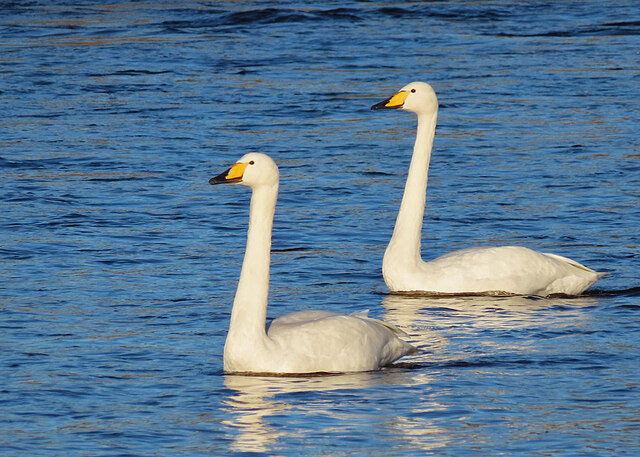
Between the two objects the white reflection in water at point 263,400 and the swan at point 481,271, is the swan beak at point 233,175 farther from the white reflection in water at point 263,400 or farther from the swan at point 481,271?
the swan at point 481,271

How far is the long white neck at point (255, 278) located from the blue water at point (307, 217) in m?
0.33

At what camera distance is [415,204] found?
11.8m

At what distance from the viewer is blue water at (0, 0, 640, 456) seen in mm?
8039

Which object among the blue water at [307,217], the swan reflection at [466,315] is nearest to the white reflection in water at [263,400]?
the blue water at [307,217]

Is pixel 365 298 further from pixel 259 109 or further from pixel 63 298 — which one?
pixel 259 109

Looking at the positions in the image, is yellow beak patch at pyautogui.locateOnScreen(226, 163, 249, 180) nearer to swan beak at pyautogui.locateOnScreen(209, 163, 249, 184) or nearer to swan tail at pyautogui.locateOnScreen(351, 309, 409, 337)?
swan beak at pyautogui.locateOnScreen(209, 163, 249, 184)

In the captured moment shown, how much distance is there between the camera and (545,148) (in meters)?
17.5

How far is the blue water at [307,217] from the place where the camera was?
8039 mm

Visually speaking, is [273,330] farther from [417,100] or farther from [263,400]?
[417,100]

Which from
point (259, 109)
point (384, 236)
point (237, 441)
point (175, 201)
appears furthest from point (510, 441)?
point (259, 109)

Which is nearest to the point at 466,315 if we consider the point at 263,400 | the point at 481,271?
the point at 481,271

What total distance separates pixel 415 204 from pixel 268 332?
10.3 ft

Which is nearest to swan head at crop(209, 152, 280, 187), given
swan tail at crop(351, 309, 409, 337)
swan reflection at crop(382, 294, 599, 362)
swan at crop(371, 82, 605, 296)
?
swan tail at crop(351, 309, 409, 337)

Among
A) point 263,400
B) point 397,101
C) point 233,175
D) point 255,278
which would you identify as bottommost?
point 263,400
